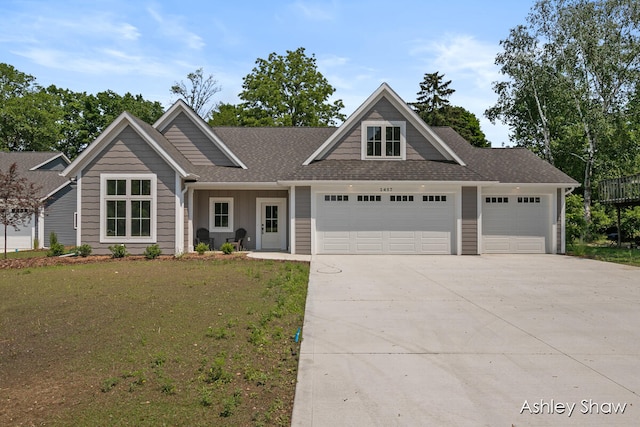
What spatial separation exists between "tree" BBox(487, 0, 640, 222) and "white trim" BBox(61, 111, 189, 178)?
2444cm

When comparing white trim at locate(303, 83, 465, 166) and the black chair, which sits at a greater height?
white trim at locate(303, 83, 465, 166)

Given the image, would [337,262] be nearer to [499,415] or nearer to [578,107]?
[499,415]

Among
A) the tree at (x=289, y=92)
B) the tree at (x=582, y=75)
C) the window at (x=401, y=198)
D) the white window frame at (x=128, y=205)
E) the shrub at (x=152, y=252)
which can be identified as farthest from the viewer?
the tree at (x=289, y=92)

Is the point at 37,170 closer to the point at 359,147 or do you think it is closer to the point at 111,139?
the point at 111,139

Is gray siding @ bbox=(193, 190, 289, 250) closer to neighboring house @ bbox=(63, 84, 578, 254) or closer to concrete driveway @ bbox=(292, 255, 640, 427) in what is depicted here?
neighboring house @ bbox=(63, 84, 578, 254)

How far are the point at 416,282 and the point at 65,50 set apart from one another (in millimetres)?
13219

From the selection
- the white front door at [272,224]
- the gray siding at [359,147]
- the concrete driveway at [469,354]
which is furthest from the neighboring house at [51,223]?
the concrete driveway at [469,354]

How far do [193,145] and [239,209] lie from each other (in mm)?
3399

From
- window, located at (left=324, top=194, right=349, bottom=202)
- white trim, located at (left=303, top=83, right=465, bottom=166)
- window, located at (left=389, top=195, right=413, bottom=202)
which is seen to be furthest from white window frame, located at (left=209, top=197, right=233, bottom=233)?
window, located at (left=389, top=195, right=413, bottom=202)

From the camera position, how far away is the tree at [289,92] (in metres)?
35.9

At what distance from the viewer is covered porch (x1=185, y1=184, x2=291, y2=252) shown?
56.3ft

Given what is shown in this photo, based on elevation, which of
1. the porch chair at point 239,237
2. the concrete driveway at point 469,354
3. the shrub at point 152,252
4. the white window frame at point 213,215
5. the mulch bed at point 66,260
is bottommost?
the concrete driveway at point 469,354

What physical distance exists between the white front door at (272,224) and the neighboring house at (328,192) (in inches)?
1.7

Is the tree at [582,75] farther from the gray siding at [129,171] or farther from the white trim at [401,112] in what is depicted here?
the gray siding at [129,171]
